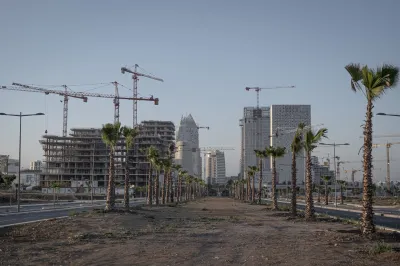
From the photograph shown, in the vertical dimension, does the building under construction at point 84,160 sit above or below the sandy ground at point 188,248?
above

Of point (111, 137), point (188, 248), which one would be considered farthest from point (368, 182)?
point (111, 137)

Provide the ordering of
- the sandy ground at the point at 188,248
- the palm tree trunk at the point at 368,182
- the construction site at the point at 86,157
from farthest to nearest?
the construction site at the point at 86,157
the palm tree trunk at the point at 368,182
the sandy ground at the point at 188,248

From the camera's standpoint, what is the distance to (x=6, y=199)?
85188mm

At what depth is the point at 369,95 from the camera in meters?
22.3

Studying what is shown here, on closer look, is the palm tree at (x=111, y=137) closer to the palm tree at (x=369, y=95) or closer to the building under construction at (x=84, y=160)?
the palm tree at (x=369, y=95)

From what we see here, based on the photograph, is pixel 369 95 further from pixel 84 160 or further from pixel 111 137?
pixel 84 160

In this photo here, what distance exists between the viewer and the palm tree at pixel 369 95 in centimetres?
2159

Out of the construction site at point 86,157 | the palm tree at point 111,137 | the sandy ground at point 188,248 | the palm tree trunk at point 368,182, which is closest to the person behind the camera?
the sandy ground at point 188,248

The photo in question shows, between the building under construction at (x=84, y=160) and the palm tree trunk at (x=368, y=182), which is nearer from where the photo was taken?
the palm tree trunk at (x=368, y=182)

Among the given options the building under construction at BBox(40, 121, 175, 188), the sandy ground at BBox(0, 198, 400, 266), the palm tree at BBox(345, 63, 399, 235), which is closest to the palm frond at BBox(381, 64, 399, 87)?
the palm tree at BBox(345, 63, 399, 235)

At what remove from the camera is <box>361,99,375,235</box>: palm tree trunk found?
2155cm

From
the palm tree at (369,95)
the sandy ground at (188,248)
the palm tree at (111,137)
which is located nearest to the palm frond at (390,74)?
the palm tree at (369,95)

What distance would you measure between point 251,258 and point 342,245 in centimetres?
493

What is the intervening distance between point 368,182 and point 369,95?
13.9 feet
